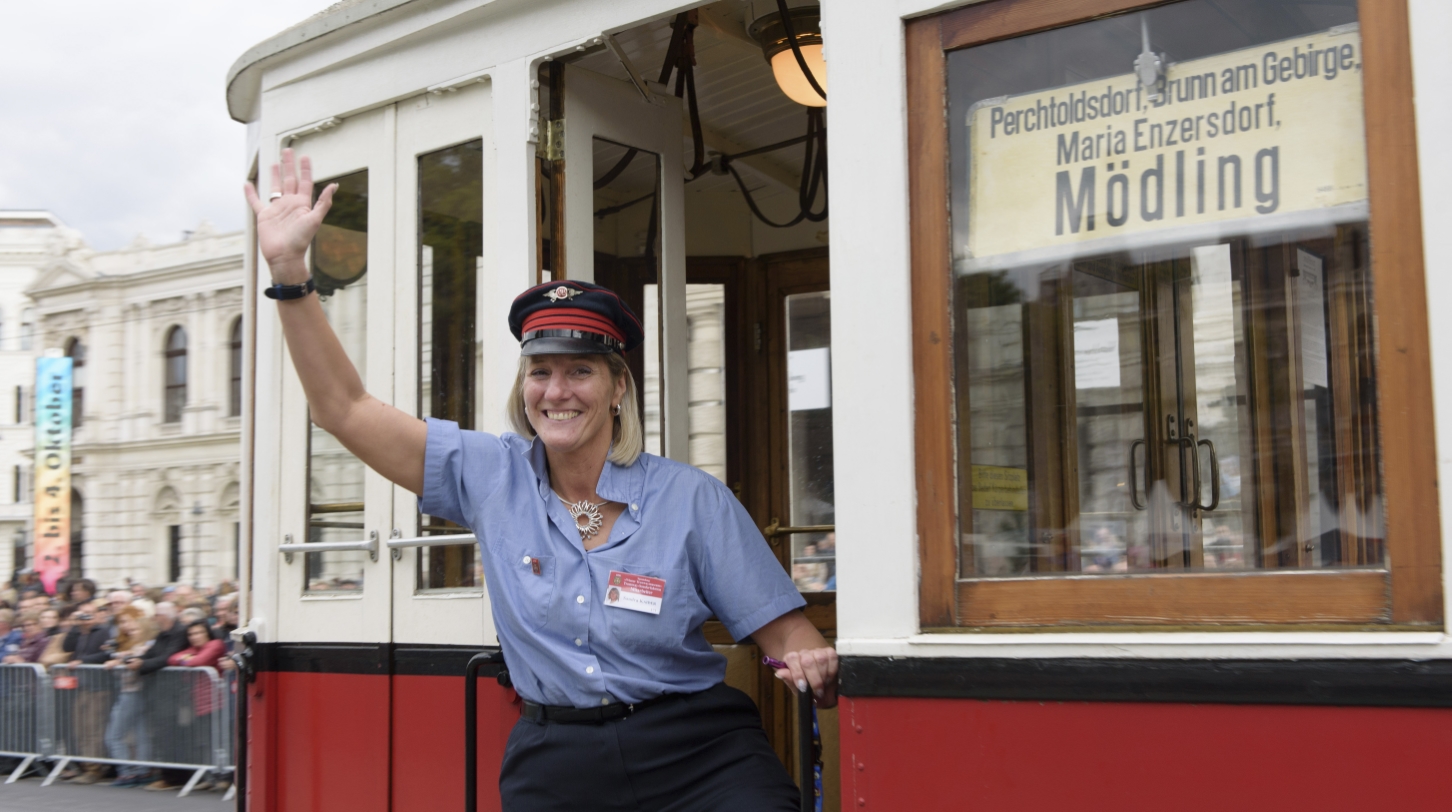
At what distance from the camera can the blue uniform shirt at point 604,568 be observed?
105 inches

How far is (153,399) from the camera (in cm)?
3753

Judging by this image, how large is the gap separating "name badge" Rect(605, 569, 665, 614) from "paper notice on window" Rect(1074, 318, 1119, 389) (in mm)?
881

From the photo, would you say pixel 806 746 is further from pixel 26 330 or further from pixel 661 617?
pixel 26 330

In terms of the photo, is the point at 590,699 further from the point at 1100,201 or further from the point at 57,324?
the point at 57,324

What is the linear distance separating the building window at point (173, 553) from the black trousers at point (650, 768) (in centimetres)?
3716

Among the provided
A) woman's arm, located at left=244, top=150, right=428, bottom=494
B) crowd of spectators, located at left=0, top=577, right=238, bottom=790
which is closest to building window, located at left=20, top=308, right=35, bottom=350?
crowd of spectators, located at left=0, top=577, right=238, bottom=790

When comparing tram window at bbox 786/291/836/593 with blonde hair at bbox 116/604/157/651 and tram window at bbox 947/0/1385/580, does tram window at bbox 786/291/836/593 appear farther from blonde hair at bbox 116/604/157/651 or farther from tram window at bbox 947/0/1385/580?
blonde hair at bbox 116/604/157/651

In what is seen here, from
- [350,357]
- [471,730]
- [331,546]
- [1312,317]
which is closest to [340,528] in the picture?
[331,546]

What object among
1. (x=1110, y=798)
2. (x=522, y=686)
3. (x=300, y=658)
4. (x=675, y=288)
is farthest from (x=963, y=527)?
(x=300, y=658)

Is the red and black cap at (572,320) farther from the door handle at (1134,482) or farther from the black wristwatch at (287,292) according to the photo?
the door handle at (1134,482)

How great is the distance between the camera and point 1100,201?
2.34m

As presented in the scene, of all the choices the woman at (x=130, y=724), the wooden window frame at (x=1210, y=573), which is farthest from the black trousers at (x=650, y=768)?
the woman at (x=130, y=724)

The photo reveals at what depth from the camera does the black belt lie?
2639 millimetres

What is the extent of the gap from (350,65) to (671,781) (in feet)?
7.57
